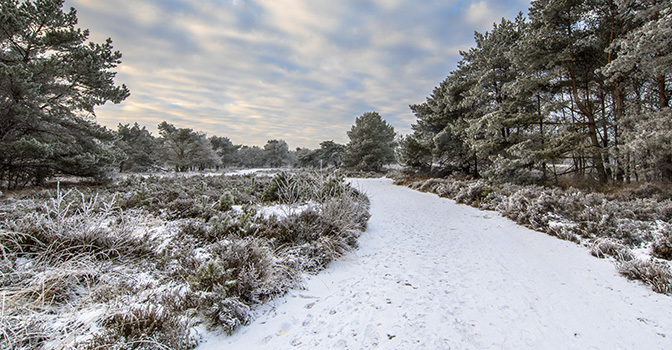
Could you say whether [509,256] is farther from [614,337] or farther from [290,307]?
[290,307]

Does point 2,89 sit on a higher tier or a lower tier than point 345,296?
higher

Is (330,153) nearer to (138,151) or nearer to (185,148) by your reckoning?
(185,148)

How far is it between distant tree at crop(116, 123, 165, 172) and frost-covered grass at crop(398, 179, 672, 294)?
34532 mm

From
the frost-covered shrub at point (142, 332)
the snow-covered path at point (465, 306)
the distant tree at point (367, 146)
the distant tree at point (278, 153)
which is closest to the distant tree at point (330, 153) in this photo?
the distant tree at point (367, 146)

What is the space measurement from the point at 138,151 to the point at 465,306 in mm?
37890

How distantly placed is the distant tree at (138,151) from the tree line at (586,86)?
3346cm

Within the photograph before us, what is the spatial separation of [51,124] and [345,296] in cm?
1276

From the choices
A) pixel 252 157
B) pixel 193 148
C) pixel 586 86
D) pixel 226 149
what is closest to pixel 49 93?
pixel 586 86

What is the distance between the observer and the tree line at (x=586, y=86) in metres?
6.25

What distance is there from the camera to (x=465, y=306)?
8.02 feet

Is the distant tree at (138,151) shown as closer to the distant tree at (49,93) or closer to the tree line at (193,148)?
the tree line at (193,148)

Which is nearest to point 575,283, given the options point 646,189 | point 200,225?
point 200,225

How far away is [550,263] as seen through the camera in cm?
354

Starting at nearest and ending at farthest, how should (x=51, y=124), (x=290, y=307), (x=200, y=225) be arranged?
(x=290, y=307)
(x=200, y=225)
(x=51, y=124)
